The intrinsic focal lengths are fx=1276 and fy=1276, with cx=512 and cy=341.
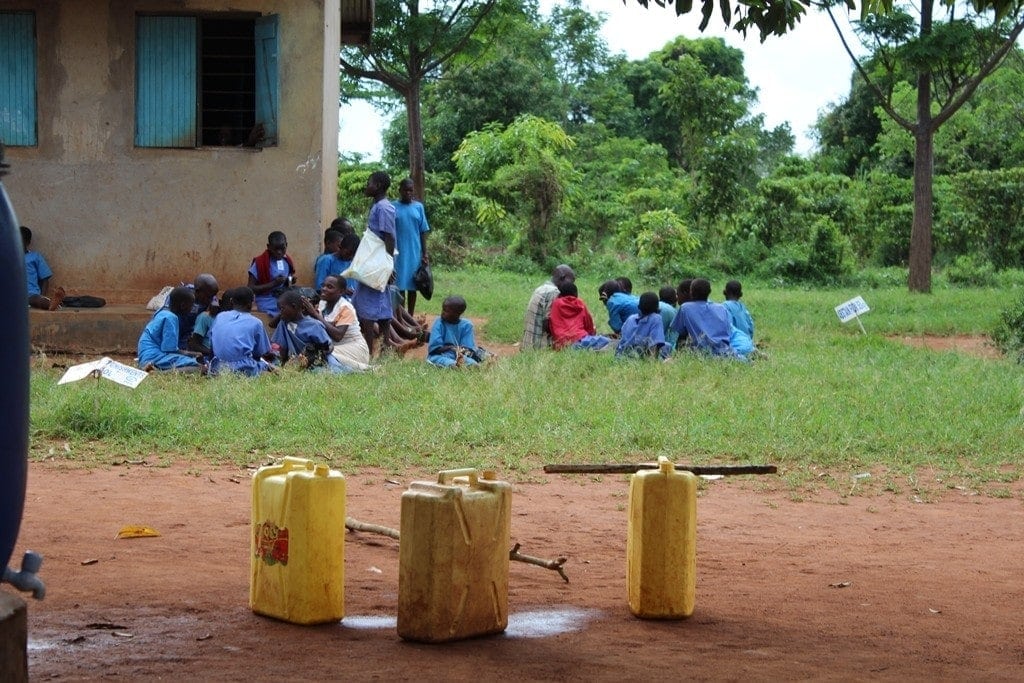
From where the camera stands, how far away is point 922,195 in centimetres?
1928

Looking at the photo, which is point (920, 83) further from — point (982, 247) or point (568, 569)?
point (568, 569)

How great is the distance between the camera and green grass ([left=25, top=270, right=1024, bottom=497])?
24.5 ft

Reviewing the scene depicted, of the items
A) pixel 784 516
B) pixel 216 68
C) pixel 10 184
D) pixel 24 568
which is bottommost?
pixel 784 516

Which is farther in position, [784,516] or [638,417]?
[638,417]

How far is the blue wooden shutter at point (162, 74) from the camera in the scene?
11992 mm

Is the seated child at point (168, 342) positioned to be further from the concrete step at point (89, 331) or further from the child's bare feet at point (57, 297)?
the child's bare feet at point (57, 297)

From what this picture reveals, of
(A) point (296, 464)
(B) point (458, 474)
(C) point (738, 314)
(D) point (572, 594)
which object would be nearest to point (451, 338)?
(C) point (738, 314)

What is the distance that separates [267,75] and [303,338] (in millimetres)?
2932

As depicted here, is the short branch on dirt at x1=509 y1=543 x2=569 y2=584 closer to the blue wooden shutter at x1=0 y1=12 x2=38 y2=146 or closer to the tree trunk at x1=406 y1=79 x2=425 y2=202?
the blue wooden shutter at x1=0 y1=12 x2=38 y2=146

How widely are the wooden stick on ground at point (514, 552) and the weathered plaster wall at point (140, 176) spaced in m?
6.76

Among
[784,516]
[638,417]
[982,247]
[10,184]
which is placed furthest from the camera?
[982,247]

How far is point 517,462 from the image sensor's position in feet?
24.0

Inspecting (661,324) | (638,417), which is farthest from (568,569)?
(661,324)

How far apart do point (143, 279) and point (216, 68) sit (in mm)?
2159
